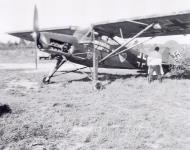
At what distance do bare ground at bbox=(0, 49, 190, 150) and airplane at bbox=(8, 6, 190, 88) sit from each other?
5.33 feet

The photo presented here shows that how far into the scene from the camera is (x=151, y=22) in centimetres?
868

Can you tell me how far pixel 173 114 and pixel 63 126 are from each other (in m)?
2.39

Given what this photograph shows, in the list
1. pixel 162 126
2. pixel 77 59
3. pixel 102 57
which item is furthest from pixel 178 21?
pixel 162 126

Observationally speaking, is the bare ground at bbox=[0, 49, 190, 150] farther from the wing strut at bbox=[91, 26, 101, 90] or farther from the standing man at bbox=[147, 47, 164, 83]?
the standing man at bbox=[147, 47, 164, 83]

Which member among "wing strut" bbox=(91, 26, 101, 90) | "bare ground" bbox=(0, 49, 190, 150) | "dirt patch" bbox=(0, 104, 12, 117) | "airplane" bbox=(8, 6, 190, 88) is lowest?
"bare ground" bbox=(0, 49, 190, 150)

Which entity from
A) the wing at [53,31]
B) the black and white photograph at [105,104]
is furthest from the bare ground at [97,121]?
the wing at [53,31]

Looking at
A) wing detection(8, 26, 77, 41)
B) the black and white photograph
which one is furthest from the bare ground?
wing detection(8, 26, 77, 41)

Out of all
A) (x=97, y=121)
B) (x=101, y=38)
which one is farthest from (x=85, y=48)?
(x=97, y=121)

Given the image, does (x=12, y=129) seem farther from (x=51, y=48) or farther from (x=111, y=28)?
(x=111, y=28)

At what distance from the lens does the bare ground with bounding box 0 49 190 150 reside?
3.72 metres

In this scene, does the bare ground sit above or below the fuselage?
below

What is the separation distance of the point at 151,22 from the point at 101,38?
2.08 m

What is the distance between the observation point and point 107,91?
801 cm

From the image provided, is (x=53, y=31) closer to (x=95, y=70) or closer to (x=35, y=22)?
(x=35, y=22)
